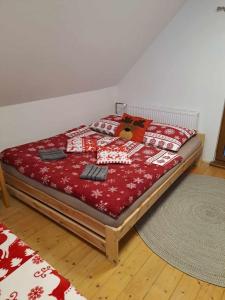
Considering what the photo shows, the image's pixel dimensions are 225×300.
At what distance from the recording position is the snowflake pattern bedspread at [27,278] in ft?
3.76

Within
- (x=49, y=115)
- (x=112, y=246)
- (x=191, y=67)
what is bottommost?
(x=112, y=246)

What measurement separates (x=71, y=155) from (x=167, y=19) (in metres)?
2.12

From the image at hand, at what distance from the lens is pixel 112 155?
240cm

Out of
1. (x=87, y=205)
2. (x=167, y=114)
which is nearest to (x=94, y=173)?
(x=87, y=205)

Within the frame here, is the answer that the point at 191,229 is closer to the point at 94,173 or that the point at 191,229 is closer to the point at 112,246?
the point at 112,246

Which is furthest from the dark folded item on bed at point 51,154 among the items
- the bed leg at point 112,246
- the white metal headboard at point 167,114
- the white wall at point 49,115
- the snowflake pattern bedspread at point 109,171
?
the white metal headboard at point 167,114

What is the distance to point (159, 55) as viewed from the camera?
3293 millimetres

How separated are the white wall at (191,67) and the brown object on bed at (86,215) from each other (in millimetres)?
1118

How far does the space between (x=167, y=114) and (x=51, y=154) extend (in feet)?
6.04

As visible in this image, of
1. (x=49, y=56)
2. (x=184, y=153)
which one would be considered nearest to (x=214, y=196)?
(x=184, y=153)

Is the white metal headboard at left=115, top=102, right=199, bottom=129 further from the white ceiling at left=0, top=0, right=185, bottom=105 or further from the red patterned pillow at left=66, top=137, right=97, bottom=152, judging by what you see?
the red patterned pillow at left=66, top=137, right=97, bottom=152

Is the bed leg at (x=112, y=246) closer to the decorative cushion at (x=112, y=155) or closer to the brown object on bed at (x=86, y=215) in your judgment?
the brown object on bed at (x=86, y=215)

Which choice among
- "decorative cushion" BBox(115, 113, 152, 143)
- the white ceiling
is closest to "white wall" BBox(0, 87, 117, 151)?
the white ceiling

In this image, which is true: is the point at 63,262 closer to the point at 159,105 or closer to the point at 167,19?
the point at 159,105
